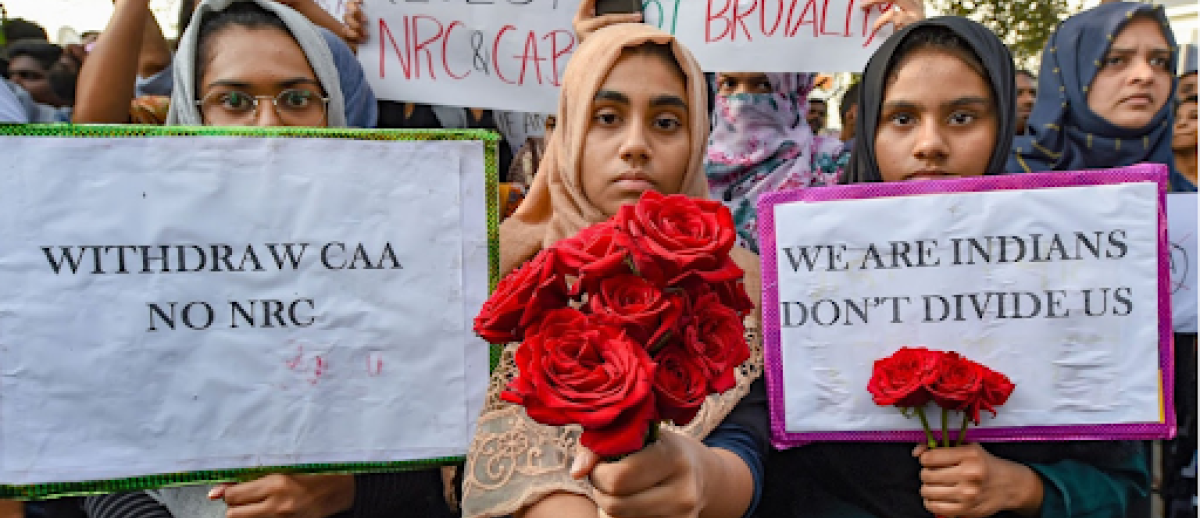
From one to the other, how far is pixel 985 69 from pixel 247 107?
5.88ft

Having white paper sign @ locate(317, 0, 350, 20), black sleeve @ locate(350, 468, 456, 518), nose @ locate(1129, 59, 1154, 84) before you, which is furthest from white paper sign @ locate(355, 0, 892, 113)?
black sleeve @ locate(350, 468, 456, 518)

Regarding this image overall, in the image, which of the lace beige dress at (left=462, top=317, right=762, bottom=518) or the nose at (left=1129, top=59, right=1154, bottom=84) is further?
the nose at (left=1129, top=59, right=1154, bottom=84)

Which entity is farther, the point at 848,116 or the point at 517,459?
the point at 848,116

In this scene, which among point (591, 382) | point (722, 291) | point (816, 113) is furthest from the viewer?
point (816, 113)

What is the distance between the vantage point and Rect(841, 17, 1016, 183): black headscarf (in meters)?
2.21

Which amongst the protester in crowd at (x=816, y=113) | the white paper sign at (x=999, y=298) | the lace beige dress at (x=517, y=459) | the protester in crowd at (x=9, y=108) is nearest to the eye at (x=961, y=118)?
the white paper sign at (x=999, y=298)

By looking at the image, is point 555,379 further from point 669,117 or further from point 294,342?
point 669,117

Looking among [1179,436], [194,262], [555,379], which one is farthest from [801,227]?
[1179,436]

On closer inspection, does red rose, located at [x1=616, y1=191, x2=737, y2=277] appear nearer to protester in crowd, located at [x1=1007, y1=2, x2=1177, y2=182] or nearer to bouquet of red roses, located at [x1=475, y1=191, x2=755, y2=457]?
bouquet of red roses, located at [x1=475, y1=191, x2=755, y2=457]

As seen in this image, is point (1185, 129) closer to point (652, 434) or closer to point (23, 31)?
point (652, 434)

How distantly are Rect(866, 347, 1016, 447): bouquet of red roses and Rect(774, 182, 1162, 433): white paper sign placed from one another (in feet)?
0.22

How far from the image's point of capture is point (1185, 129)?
4.95 meters

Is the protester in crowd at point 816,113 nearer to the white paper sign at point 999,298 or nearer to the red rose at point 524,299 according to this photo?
the white paper sign at point 999,298

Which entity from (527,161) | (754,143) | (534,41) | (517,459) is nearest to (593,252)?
(517,459)
